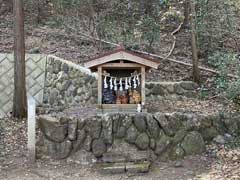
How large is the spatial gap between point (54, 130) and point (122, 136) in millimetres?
1144

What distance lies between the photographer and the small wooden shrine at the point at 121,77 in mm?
7340

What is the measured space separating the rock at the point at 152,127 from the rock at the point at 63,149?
1362 millimetres

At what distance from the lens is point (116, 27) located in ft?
41.1

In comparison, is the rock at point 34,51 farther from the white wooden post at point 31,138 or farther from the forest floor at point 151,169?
the white wooden post at point 31,138

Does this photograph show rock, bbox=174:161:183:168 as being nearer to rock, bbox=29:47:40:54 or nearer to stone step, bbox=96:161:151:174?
stone step, bbox=96:161:151:174

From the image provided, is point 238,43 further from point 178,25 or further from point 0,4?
point 0,4

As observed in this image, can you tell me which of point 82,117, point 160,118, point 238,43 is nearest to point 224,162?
point 160,118

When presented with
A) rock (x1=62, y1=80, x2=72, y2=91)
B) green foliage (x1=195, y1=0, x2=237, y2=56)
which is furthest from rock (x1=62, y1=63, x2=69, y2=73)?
green foliage (x1=195, y1=0, x2=237, y2=56)

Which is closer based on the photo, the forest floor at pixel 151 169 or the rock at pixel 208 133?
the forest floor at pixel 151 169

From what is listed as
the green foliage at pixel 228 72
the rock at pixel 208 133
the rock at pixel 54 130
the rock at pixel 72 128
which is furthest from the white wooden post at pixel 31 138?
the green foliage at pixel 228 72

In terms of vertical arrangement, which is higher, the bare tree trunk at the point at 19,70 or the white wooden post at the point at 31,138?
the bare tree trunk at the point at 19,70

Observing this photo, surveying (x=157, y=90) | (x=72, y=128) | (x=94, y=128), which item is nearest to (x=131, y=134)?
(x=94, y=128)

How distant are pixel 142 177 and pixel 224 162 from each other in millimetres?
1355

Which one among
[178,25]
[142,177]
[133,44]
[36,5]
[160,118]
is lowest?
[142,177]
